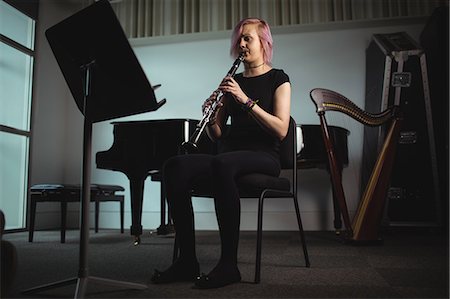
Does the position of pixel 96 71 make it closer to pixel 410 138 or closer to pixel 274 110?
pixel 274 110

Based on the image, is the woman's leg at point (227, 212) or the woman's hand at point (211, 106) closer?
the woman's leg at point (227, 212)

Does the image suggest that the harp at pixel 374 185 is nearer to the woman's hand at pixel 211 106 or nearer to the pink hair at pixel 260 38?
the pink hair at pixel 260 38

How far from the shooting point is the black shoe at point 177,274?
1493 millimetres

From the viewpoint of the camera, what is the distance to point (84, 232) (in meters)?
1.28

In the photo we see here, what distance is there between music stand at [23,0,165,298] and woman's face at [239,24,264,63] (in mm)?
681

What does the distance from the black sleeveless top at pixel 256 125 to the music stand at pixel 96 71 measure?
1.80 ft

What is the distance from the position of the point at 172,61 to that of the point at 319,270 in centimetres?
311

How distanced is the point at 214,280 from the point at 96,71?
0.82 m

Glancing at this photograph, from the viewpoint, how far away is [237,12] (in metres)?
4.12

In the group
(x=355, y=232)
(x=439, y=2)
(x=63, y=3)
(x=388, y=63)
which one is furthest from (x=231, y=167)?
(x=63, y=3)

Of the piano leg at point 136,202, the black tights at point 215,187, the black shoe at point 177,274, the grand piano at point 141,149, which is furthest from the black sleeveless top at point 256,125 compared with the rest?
the piano leg at point 136,202

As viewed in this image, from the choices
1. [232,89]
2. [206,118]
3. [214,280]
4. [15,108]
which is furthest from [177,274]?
[15,108]

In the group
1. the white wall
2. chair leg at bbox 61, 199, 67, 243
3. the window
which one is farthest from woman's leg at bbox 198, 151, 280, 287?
the window

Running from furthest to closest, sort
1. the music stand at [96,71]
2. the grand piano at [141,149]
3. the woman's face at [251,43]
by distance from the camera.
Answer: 1. the grand piano at [141,149]
2. the woman's face at [251,43]
3. the music stand at [96,71]
